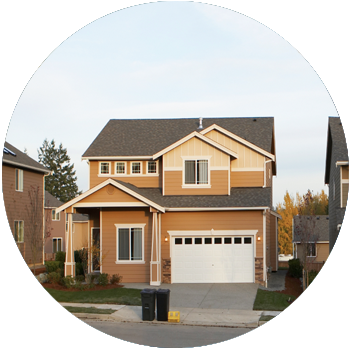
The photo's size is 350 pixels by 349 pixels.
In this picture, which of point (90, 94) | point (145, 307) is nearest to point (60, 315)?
point (145, 307)

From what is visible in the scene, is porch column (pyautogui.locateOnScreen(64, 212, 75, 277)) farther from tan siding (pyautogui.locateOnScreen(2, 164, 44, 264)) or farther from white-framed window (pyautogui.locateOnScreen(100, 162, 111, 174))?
white-framed window (pyautogui.locateOnScreen(100, 162, 111, 174))

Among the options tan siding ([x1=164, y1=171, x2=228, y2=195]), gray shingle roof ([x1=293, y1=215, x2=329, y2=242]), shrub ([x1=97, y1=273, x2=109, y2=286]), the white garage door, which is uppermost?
tan siding ([x1=164, y1=171, x2=228, y2=195])

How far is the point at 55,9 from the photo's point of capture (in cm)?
360

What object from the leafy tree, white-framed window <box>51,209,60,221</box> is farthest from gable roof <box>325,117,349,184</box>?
white-framed window <box>51,209,60,221</box>

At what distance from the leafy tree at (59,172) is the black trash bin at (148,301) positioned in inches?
40.6

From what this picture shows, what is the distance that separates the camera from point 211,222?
11.1 feet

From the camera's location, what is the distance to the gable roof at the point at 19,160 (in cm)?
346

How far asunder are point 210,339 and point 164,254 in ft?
2.78

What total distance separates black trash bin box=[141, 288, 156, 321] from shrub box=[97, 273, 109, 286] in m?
0.33

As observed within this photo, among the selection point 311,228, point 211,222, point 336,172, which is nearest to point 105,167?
point 211,222

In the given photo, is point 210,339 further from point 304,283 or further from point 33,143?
point 33,143

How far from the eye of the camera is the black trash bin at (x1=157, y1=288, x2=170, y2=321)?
331 cm

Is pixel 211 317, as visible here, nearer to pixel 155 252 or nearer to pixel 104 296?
pixel 155 252

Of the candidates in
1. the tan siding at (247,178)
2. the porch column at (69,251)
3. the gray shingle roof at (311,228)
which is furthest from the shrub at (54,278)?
the gray shingle roof at (311,228)
